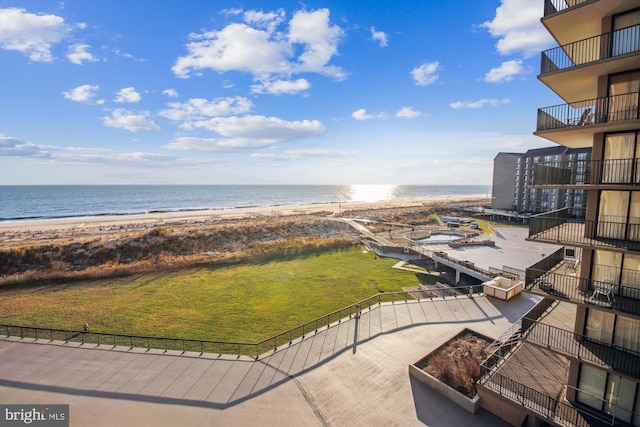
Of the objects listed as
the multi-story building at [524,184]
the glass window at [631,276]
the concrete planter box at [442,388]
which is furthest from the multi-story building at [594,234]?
the multi-story building at [524,184]

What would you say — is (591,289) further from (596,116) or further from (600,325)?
(596,116)

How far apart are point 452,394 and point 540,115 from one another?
9.99 m

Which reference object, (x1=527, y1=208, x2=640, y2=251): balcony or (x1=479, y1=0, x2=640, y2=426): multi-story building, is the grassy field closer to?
(x1=479, y1=0, x2=640, y2=426): multi-story building

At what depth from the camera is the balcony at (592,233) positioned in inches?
316

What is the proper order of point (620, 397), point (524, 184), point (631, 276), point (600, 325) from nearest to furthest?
point (631, 276) < point (620, 397) < point (600, 325) < point (524, 184)

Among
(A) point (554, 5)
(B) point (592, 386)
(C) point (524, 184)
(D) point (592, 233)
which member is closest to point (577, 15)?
(A) point (554, 5)

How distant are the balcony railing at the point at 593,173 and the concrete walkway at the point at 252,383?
8174 mm

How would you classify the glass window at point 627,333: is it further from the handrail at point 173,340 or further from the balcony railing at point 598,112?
the handrail at point 173,340

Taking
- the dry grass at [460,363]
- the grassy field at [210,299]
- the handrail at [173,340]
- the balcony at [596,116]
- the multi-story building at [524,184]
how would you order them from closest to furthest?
the balcony at [596,116], the dry grass at [460,363], the handrail at [173,340], the grassy field at [210,299], the multi-story building at [524,184]

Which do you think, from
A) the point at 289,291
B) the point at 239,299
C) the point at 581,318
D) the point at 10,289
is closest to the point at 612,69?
the point at 581,318

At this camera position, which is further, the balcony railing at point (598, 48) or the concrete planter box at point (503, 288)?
the concrete planter box at point (503, 288)

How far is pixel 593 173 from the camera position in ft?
27.7

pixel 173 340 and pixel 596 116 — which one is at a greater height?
pixel 596 116

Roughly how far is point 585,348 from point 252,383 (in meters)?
11.2
